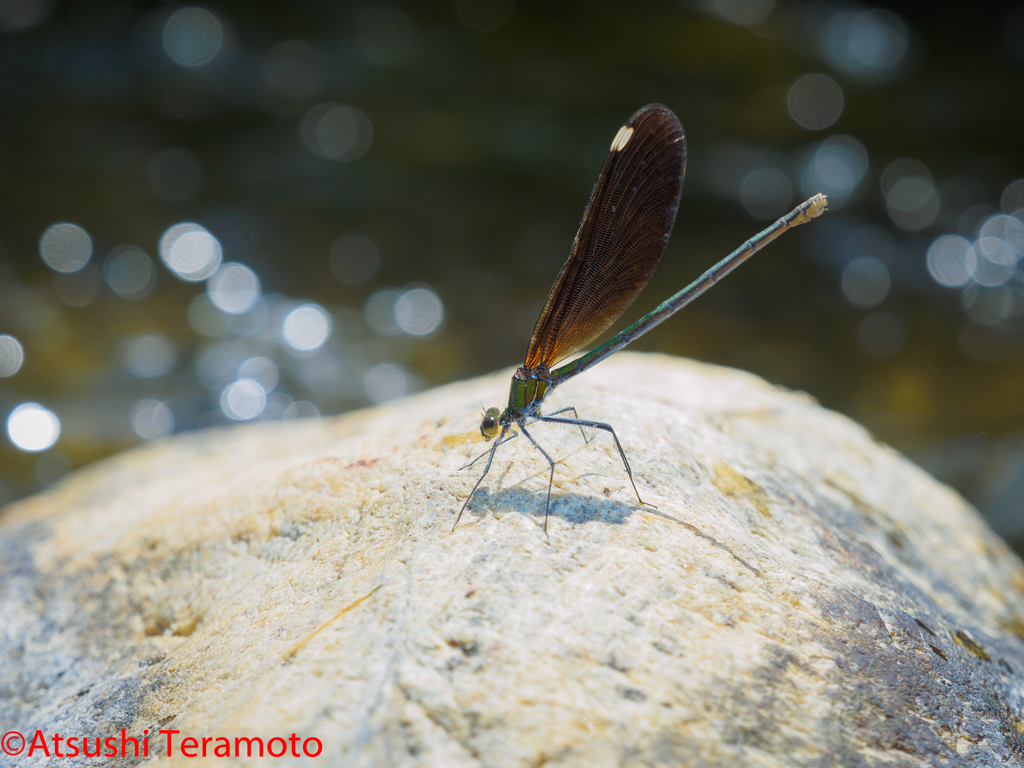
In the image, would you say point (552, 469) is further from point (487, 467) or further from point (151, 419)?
point (151, 419)

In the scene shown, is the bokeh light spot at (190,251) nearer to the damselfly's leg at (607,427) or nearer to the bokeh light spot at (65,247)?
the bokeh light spot at (65,247)

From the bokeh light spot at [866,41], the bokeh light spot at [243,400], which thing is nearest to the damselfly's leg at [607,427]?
the bokeh light spot at [243,400]

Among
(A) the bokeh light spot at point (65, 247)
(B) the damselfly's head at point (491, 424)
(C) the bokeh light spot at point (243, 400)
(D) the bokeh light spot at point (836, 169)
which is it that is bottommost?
(C) the bokeh light spot at point (243, 400)

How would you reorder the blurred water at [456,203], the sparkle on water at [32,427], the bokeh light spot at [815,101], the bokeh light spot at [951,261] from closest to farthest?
→ the sparkle on water at [32,427], the blurred water at [456,203], the bokeh light spot at [951,261], the bokeh light spot at [815,101]

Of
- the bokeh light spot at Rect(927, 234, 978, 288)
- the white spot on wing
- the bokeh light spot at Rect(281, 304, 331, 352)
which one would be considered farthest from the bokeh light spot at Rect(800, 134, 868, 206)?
the white spot on wing

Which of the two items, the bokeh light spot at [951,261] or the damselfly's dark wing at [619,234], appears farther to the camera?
the bokeh light spot at [951,261]

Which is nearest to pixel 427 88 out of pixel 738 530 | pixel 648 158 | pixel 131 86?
pixel 131 86

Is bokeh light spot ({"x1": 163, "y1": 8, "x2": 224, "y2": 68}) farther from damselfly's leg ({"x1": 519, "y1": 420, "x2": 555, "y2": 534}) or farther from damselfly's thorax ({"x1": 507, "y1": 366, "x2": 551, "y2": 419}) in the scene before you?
damselfly's leg ({"x1": 519, "y1": 420, "x2": 555, "y2": 534})

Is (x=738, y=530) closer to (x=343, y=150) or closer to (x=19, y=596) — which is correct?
(x=19, y=596)
